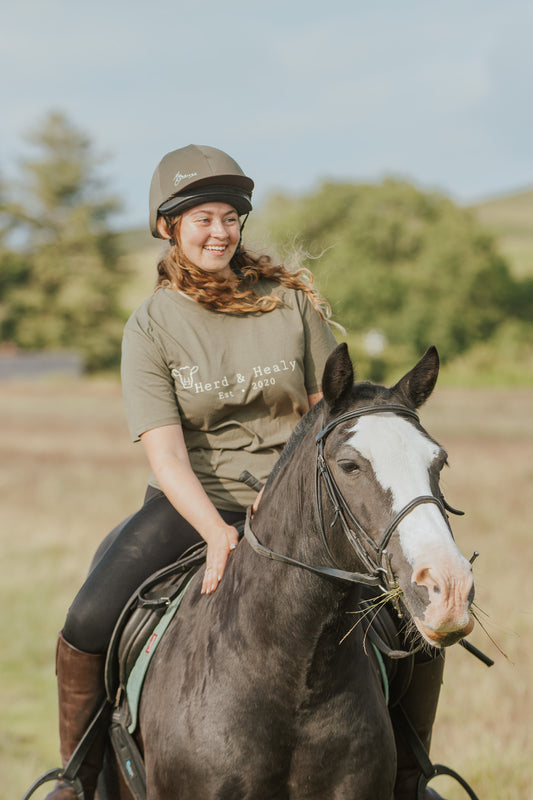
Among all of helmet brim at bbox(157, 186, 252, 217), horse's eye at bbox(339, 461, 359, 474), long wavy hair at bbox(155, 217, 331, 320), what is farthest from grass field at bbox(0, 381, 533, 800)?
helmet brim at bbox(157, 186, 252, 217)

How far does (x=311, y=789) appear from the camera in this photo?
3277mm

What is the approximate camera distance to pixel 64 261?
65.8 metres

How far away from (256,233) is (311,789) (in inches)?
113

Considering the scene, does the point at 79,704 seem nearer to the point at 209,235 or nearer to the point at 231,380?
the point at 231,380

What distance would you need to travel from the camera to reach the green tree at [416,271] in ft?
211

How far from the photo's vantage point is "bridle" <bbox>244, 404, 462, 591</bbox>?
9.03 feet

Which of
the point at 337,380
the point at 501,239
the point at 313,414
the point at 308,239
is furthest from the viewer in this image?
the point at 501,239

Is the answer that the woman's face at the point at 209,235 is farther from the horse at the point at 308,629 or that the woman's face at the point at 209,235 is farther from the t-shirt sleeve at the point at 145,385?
the horse at the point at 308,629

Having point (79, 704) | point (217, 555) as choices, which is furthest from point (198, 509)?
point (79, 704)

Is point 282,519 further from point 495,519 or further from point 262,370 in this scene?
point 495,519

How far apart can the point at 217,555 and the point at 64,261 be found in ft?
213

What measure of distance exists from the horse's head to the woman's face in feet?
4.14

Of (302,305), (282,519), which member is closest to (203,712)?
(282,519)

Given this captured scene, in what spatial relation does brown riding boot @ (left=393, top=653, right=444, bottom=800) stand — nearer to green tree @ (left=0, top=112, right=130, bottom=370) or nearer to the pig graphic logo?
the pig graphic logo
